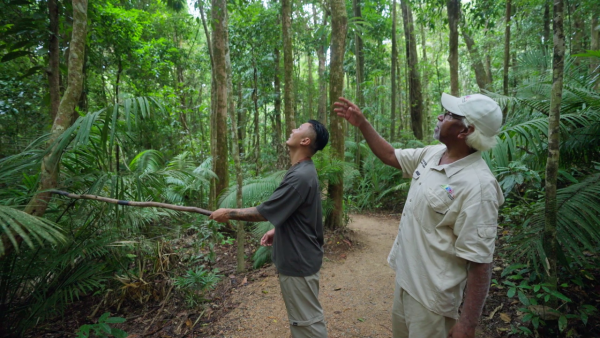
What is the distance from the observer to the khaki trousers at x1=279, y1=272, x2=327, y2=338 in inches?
84.0

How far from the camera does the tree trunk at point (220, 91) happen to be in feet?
16.7

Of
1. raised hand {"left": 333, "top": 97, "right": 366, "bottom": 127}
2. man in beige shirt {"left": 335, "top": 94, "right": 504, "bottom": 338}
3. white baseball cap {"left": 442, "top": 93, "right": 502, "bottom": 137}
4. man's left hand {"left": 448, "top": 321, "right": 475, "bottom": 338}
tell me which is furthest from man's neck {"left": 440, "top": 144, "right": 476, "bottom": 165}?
man's left hand {"left": 448, "top": 321, "right": 475, "bottom": 338}

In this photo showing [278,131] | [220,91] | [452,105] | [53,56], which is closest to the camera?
[452,105]

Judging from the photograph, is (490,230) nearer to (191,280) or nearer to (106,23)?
(191,280)

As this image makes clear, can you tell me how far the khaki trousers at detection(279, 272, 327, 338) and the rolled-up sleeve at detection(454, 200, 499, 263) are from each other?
101 cm

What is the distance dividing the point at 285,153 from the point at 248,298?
4.53 metres

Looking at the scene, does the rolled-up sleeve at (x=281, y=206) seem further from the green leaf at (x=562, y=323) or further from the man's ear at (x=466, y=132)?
the green leaf at (x=562, y=323)

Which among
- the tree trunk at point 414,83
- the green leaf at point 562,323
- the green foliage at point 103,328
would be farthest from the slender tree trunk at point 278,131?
the green leaf at point 562,323

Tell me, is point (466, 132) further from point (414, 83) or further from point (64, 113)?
point (414, 83)

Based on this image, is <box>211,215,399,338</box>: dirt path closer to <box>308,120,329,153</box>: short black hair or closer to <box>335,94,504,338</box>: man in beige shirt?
<box>335,94,504,338</box>: man in beige shirt

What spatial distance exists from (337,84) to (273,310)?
3754mm

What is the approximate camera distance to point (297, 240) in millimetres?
2174

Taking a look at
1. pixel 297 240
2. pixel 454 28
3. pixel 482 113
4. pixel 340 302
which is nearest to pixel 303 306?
pixel 297 240

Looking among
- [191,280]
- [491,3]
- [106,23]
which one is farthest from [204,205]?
[491,3]
